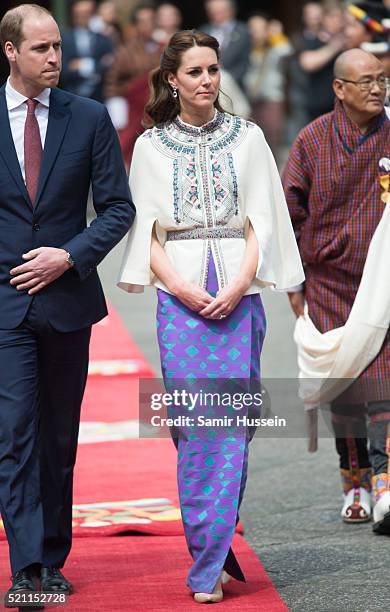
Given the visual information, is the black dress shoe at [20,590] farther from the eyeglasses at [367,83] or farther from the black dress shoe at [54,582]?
the eyeglasses at [367,83]

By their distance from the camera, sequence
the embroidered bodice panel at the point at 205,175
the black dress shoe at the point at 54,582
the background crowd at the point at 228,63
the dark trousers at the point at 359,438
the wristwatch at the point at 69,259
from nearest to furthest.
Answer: the wristwatch at the point at 69,259 < the black dress shoe at the point at 54,582 < the embroidered bodice panel at the point at 205,175 < the dark trousers at the point at 359,438 < the background crowd at the point at 228,63

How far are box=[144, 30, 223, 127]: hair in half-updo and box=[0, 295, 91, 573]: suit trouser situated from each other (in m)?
0.81

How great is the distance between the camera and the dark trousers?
611 cm

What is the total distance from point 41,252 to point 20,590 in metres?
1.08

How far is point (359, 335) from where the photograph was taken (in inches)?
234

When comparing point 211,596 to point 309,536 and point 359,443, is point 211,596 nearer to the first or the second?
point 309,536

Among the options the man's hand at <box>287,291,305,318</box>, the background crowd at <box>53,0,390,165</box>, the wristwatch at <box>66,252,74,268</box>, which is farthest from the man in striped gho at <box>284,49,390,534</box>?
the background crowd at <box>53,0,390,165</box>

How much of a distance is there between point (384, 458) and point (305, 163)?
4.06 feet

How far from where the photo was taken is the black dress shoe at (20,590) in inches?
187

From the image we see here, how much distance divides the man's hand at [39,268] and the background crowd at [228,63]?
10.1 metres

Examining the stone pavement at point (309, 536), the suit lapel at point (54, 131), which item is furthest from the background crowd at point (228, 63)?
the suit lapel at point (54, 131)

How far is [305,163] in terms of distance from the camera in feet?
19.9

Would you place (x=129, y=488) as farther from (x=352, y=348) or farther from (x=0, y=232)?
(x=0, y=232)

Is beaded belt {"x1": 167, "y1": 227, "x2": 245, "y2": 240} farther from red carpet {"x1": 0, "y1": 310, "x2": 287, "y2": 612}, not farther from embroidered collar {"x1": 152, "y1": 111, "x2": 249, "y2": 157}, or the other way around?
red carpet {"x1": 0, "y1": 310, "x2": 287, "y2": 612}
